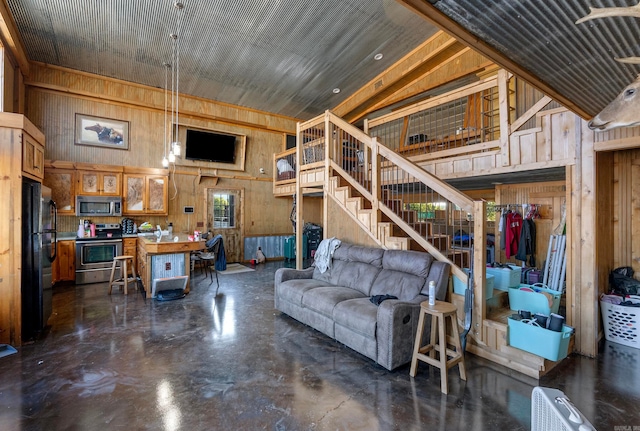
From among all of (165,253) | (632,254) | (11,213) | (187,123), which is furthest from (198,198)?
(632,254)

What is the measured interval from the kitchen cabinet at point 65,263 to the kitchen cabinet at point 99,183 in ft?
3.93

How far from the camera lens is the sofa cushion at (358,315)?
→ 2937 millimetres

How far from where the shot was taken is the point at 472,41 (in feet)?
5.49

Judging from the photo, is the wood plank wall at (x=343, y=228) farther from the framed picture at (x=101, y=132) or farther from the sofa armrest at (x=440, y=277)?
the framed picture at (x=101, y=132)

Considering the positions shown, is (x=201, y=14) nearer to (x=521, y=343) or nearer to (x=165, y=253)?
(x=165, y=253)

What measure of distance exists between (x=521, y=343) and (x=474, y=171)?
2.44 metres

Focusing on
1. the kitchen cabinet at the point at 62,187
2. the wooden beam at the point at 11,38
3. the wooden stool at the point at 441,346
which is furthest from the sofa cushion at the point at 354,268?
the wooden beam at the point at 11,38

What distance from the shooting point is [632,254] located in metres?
3.90

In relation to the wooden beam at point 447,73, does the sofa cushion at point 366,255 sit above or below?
below

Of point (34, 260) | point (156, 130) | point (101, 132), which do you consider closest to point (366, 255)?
point (34, 260)

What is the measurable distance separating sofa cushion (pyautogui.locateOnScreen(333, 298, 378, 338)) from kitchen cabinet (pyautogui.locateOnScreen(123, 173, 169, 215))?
614 cm

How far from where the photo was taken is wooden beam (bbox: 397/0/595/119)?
1.38 meters

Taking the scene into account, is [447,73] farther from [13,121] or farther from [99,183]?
[99,183]

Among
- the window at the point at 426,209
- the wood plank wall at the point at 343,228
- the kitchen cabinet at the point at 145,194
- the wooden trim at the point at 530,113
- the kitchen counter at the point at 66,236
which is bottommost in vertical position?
the kitchen counter at the point at 66,236
